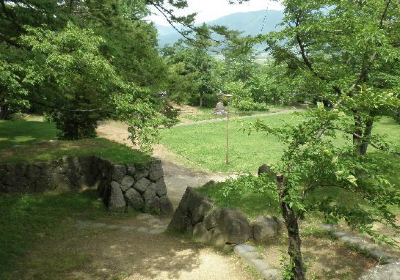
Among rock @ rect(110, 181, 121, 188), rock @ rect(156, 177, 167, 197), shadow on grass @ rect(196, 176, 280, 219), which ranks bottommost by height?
rock @ rect(156, 177, 167, 197)

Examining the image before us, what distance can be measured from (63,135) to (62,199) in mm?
6469

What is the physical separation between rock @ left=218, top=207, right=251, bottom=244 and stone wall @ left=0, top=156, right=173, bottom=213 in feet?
13.6

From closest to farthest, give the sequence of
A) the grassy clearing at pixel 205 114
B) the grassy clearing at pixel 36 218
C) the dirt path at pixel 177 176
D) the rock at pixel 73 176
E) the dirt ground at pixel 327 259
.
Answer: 1. the dirt ground at pixel 327 259
2. the grassy clearing at pixel 36 218
3. the rock at pixel 73 176
4. the dirt path at pixel 177 176
5. the grassy clearing at pixel 205 114

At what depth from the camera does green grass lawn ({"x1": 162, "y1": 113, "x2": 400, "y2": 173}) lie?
1941 cm

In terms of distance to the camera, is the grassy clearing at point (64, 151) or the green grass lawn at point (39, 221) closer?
the green grass lawn at point (39, 221)

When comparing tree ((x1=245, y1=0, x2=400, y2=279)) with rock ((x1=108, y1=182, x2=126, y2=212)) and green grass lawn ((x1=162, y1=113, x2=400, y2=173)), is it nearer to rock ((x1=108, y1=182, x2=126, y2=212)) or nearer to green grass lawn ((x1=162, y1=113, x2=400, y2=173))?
rock ((x1=108, y1=182, x2=126, y2=212))

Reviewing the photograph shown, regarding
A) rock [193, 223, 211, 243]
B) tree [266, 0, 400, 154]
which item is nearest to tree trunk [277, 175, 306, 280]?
tree [266, 0, 400, 154]

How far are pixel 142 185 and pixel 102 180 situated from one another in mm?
1570

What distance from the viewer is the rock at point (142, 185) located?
11.2 m

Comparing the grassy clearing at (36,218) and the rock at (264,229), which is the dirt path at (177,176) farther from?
the rock at (264,229)

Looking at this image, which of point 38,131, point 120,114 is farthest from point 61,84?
point 38,131

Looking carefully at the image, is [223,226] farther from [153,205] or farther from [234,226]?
[153,205]

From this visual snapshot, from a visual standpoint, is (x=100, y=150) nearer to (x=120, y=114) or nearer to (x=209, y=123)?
(x=120, y=114)

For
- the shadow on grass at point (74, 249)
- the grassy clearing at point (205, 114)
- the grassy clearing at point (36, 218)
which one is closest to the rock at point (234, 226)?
the shadow on grass at point (74, 249)
